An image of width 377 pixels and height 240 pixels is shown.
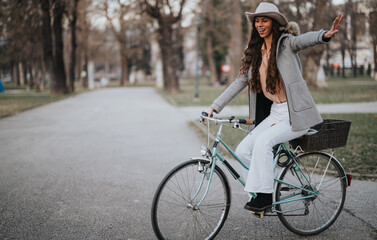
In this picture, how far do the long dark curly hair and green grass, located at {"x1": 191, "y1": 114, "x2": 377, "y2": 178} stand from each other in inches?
123

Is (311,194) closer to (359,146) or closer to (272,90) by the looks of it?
(272,90)

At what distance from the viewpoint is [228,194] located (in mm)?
3531

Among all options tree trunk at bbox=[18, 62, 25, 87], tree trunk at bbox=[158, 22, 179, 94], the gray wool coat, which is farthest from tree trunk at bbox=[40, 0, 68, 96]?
tree trunk at bbox=[18, 62, 25, 87]

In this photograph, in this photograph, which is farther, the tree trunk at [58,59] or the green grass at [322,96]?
the tree trunk at [58,59]

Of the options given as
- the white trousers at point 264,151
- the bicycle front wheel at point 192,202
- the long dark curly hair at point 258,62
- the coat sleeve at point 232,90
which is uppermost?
the long dark curly hair at point 258,62

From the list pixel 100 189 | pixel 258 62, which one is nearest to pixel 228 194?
pixel 258 62

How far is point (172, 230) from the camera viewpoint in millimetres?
3777

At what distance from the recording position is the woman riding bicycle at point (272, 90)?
336 centimetres

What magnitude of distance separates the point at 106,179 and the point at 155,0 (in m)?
23.2

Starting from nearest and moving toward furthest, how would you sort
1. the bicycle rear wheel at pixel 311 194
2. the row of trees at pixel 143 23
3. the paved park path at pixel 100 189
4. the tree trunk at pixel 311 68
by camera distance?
1. the bicycle rear wheel at pixel 311 194
2. the paved park path at pixel 100 189
3. the row of trees at pixel 143 23
4. the tree trunk at pixel 311 68

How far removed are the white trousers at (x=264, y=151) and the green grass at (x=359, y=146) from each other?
295 cm

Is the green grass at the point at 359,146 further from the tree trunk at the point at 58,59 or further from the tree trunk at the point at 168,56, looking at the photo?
the tree trunk at the point at 168,56

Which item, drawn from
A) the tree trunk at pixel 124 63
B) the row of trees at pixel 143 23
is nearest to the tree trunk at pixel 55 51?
the row of trees at pixel 143 23

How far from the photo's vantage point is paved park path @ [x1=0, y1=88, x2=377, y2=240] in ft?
12.7
